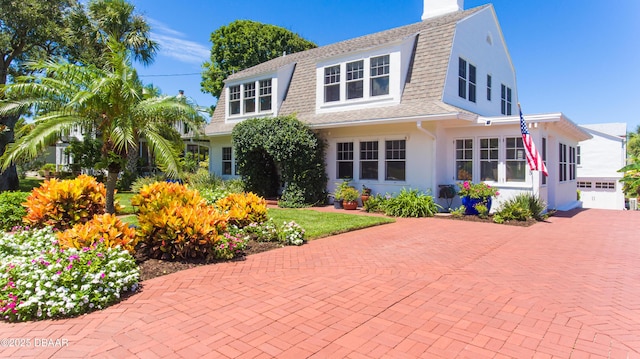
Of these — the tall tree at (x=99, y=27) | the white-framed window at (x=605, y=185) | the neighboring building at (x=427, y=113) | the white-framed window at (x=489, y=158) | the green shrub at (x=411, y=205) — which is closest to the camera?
the green shrub at (x=411, y=205)

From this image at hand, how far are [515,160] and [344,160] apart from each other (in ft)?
19.4

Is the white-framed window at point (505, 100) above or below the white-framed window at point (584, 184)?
above

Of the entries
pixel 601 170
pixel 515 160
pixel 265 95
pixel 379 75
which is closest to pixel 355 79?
pixel 379 75

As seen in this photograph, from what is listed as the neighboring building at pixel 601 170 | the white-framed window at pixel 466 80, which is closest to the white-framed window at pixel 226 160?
the white-framed window at pixel 466 80

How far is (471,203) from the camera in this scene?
1151cm

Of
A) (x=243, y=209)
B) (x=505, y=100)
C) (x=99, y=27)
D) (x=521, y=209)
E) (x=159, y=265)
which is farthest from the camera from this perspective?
(x=99, y=27)

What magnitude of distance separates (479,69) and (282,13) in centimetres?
1884

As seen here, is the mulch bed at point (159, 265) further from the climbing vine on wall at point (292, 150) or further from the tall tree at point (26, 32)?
the tall tree at point (26, 32)

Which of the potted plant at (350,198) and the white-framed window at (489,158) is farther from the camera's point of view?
the potted plant at (350,198)

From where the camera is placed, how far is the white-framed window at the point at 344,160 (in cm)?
1434

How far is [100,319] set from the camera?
3811 mm

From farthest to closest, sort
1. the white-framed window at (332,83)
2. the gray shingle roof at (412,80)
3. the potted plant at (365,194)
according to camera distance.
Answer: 1. the white-framed window at (332,83)
2. the potted plant at (365,194)
3. the gray shingle roof at (412,80)

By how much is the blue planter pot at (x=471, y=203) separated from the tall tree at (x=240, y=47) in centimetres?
2368

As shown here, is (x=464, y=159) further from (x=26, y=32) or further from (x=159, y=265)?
(x=26, y=32)
